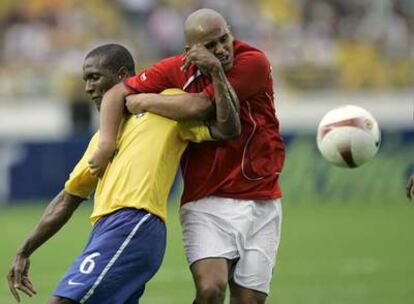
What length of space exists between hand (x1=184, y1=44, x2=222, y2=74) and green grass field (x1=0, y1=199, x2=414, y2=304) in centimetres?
467

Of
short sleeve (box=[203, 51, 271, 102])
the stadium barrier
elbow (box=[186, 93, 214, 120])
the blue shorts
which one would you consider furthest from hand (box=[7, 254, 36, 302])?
the stadium barrier

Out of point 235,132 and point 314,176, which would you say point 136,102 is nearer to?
point 235,132

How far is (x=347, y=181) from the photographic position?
21.6m

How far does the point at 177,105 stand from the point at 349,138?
1379 millimetres

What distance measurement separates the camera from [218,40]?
274 inches

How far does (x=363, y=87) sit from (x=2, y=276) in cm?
1200

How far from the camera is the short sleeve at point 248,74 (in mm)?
7125

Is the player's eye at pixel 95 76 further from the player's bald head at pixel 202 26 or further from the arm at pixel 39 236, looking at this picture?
the arm at pixel 39 236

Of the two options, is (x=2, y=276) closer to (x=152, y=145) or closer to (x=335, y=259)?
(x=335, y=259)

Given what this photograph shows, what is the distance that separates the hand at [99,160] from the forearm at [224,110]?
63cm

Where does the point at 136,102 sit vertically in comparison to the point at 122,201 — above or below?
above

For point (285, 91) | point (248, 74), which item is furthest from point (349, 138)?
point (285, 91)

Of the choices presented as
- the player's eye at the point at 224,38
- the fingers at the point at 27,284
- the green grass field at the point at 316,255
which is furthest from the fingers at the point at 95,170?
the green grass field at the point at 316,255

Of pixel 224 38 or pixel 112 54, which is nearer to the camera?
pixel 224 38
